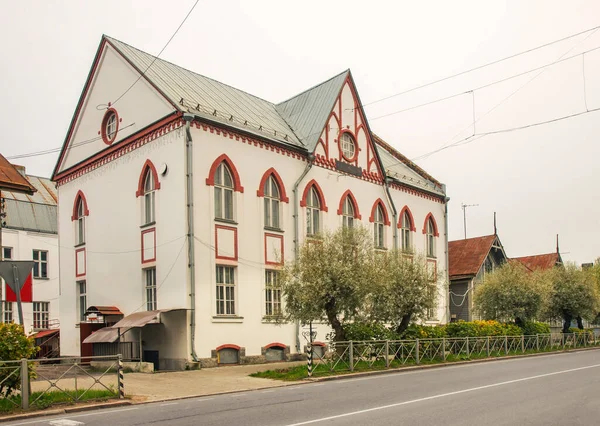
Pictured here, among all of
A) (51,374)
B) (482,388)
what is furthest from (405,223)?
(51,374)

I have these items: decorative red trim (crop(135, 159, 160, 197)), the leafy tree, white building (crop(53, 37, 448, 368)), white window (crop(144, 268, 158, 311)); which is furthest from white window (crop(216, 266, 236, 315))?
the leafy tree

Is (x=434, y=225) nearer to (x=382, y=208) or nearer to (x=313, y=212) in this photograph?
(x=382, y=208)

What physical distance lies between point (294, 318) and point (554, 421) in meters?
12.6

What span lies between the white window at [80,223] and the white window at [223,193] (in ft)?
27.4

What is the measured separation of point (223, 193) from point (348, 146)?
362 inches

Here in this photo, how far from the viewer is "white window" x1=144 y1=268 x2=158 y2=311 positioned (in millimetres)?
25156

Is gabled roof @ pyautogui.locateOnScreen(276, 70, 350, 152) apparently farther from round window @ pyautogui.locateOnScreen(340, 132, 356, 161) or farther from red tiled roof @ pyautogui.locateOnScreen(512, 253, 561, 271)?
red tiled roof @ pyautogui.locateOnScreen(512, 253, 561, 271)

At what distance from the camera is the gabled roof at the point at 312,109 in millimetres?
30375

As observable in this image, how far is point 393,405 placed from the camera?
41.4ft

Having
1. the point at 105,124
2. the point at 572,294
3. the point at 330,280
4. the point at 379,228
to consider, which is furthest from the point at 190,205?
the point at 572,294

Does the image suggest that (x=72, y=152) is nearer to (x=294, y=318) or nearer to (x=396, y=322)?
(x=294, y=318)

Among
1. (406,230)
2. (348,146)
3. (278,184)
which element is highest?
(348,146)

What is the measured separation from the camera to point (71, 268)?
3050 cm

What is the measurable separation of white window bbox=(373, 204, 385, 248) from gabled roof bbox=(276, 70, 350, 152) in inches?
246
